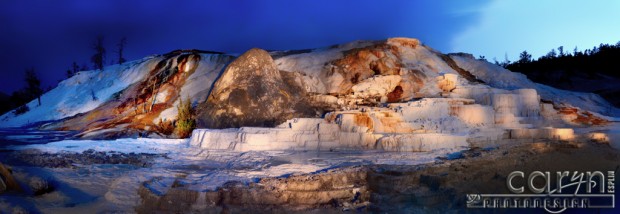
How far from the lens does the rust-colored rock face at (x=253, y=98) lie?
13609mm

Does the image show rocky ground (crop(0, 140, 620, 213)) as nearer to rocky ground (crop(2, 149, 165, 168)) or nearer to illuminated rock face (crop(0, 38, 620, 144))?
rocky ground (crop(2, 149, 165, 168))

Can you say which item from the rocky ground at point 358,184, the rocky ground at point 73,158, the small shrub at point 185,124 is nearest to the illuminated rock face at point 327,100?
the small shrub at point 185,124

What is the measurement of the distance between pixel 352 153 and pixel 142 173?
4747 mm

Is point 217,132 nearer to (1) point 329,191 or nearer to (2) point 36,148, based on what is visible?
(2) point 36,148

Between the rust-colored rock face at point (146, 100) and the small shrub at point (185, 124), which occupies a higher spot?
the rust-colored rock face at point (146, 100)

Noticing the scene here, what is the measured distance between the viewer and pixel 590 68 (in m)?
24.6

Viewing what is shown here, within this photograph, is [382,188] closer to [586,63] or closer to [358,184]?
[358,184]

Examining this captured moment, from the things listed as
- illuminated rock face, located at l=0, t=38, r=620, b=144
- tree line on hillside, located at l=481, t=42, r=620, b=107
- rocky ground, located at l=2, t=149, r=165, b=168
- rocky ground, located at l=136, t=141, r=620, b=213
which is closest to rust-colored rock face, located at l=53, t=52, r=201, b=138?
illuminated rock face, located at l=0, t=38, r=620, b=144

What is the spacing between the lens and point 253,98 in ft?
46.8

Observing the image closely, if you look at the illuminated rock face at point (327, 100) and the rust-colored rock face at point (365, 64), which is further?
the rust-colored rock face at point (365, 64)

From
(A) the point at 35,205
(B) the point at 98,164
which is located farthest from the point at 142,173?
(A) the point at 35,205

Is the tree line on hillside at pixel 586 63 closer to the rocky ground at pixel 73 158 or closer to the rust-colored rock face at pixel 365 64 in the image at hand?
the rust-colored rock face at pixel 365 64

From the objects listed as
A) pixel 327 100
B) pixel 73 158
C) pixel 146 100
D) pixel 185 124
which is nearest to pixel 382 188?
pixel 73 158

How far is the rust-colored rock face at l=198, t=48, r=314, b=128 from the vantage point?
44.7ft
